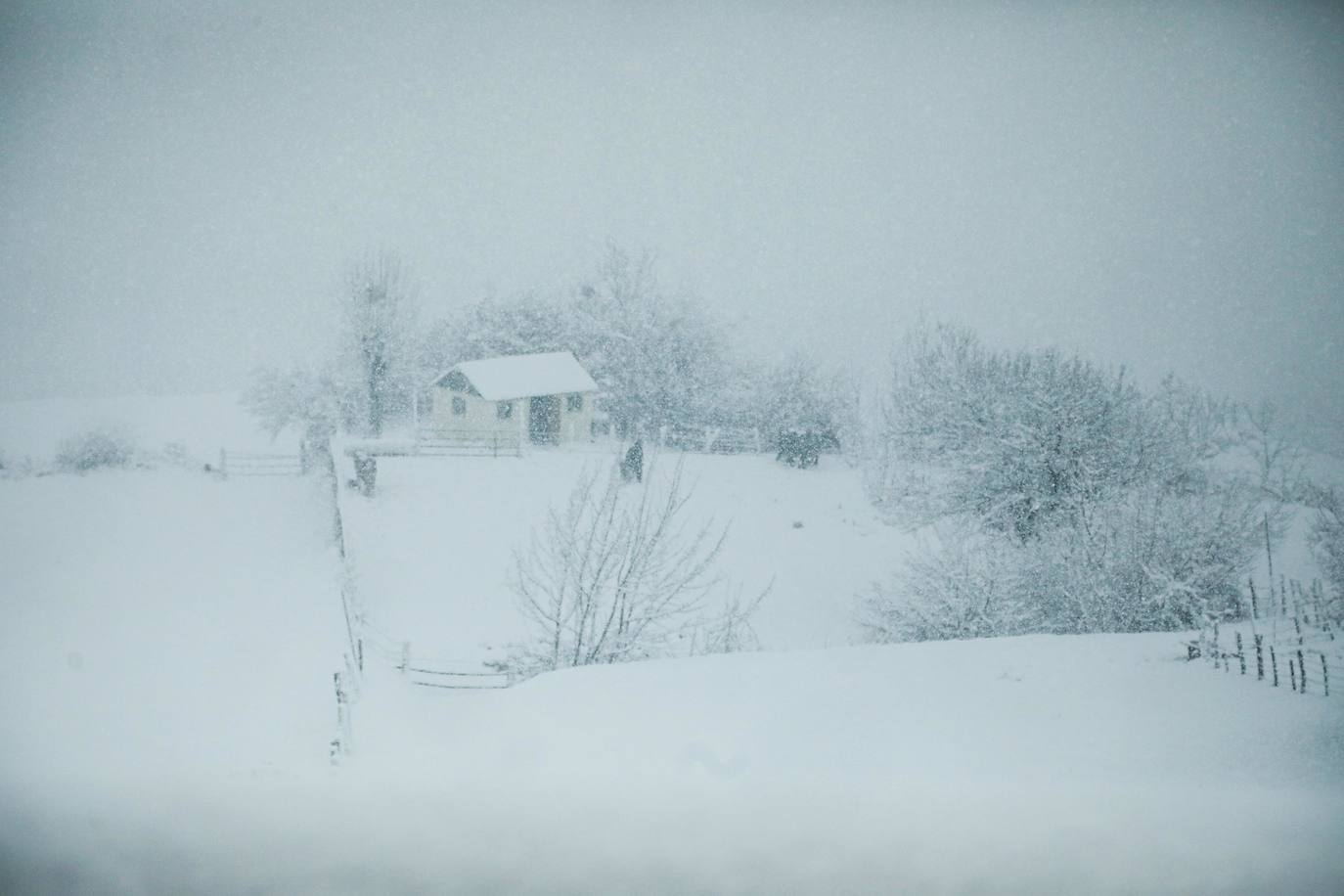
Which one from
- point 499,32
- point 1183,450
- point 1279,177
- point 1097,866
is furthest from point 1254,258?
point 499,32

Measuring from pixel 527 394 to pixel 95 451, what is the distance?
2667 mm

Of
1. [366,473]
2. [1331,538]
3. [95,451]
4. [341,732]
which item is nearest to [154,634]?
[341,732]

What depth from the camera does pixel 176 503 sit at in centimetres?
464

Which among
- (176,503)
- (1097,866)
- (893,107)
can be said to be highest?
(893,107)

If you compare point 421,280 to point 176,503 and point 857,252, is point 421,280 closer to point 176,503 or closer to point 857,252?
point 176,503

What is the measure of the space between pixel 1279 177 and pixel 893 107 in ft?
6.91

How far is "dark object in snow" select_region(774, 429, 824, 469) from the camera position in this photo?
17.9 feet

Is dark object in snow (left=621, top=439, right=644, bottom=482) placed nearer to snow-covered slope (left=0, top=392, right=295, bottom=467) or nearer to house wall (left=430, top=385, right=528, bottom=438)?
house wall (left=430, top=385, right=528, bottom=438)

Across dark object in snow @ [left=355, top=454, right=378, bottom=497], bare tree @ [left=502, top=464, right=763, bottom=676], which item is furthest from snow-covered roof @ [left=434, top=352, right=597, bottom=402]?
dark object in snow @ [left=355, top=454, right=378, bottom=497]

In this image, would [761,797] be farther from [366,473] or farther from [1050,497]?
[1050,497]

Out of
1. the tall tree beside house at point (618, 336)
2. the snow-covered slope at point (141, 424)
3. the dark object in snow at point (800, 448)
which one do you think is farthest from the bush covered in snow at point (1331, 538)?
the snow-covered slope at point (141, 424)

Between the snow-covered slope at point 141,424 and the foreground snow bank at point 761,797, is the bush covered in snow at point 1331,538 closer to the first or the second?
the foreground snow bank at point 761,797

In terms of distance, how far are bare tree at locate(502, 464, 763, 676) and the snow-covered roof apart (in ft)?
2.20

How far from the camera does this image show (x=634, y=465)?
4469 millimetres
